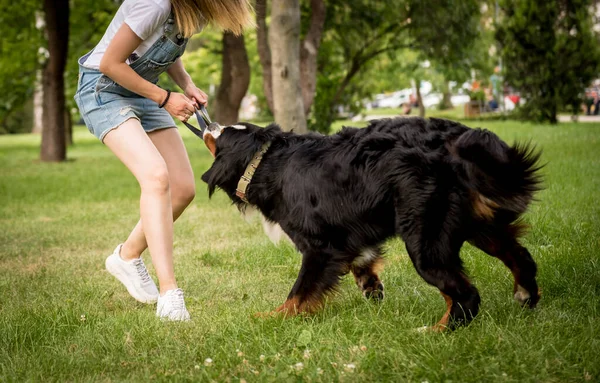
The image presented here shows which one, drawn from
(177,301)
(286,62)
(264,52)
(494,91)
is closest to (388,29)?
(264,52)

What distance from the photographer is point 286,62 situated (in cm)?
1001

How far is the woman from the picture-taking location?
409 cm

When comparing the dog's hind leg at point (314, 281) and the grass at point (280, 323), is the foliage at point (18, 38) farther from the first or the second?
the dog's hind leg at point (314, 281)

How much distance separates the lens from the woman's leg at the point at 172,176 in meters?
4.73

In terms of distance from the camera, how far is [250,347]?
357cm

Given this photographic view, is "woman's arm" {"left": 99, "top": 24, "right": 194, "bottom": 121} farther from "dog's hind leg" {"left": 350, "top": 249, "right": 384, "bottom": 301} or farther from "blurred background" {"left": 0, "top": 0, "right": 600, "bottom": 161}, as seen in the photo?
"blurred background" {"left": 0, "top": 0, "right": 600, "bottom": 161}

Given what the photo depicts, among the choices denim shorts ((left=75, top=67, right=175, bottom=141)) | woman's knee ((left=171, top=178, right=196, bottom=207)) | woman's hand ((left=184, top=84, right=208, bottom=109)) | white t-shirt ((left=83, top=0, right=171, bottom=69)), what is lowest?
woman's knee ((left=171, top=178, right=196, bottom=207))

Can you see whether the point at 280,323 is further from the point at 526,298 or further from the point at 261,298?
the point at 526,298

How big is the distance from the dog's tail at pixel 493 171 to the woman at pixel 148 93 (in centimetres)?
167

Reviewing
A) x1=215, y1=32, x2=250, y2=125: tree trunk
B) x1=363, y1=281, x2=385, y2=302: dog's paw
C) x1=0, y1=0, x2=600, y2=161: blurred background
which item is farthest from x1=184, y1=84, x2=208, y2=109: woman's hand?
x1=215, y1=32, x2=250, y2=125: tree trunk

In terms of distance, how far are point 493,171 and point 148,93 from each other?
2.04 meters

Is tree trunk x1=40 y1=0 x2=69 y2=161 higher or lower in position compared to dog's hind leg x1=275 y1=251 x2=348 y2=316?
lower

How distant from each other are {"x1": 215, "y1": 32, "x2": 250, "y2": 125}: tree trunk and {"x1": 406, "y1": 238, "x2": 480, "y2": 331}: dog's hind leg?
1294 centimetres

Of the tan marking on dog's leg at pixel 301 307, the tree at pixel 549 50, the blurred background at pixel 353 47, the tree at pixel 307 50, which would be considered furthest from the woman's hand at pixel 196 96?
the tree at pixel 549 50
